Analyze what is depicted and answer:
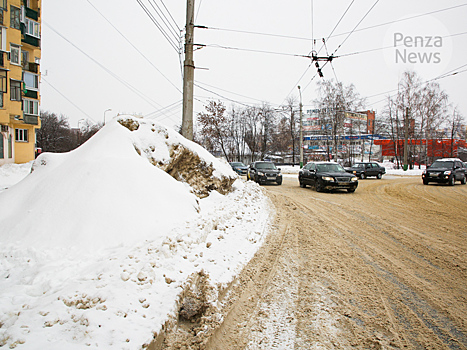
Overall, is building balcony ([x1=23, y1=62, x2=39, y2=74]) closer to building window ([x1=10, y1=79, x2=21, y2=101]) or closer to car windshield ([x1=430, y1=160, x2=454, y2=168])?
building window ([x1=10, y1=79, x2=21, y2=101])

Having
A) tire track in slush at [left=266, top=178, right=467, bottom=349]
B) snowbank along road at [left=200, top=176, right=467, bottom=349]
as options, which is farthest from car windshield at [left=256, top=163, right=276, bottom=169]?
tire track in slush at [left=266, top=178, right=467, bottom=349]

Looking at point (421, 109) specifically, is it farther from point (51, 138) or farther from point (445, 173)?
point (51, 138)

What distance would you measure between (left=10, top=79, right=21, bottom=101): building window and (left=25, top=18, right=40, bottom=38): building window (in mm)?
7512

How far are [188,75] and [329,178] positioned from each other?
26.6ft

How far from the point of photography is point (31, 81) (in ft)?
87.1

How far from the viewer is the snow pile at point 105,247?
7.57 ft

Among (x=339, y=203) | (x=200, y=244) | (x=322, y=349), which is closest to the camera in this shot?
(x=322, y=349)

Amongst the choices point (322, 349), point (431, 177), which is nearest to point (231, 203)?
point (322, 349)

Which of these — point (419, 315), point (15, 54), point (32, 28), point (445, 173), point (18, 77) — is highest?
point (32, 28)

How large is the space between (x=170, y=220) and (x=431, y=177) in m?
18.9

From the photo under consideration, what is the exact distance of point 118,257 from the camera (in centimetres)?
338

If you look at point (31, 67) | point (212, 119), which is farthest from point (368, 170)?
point (31, 67)

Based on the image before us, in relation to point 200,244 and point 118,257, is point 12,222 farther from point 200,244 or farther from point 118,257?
point 200,244

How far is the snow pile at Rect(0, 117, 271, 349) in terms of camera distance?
2309 millimetres
